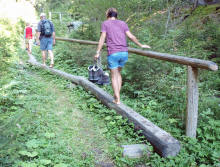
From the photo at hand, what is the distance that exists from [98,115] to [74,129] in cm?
82

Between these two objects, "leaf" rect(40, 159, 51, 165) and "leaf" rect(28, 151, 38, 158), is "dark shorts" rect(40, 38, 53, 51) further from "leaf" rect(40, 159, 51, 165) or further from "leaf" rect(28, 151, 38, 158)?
"leaf" rect(40, 159, 51, 165)

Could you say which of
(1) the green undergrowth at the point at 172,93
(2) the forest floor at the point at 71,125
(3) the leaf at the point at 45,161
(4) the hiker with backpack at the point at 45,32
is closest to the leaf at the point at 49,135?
(2) the forest floor at the point at 71,125

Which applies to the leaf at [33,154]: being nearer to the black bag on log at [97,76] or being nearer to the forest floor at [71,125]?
the forest floor at [71,125]

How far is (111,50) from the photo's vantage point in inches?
183

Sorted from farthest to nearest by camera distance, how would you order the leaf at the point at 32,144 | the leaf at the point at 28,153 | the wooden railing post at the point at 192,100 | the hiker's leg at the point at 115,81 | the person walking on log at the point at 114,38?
the hiker's leg at the point at 115,81 → the person walking on log at the point at 114,38 → the wooden railing post at the point at 192,100 → the leaf at the point at 32,144 → the leaf at the point at 28,153

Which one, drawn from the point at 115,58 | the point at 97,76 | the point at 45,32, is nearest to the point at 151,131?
the point at 115,58

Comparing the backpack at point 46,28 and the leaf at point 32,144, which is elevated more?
the backpack at point 46,28

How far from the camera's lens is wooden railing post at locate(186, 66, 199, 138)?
350 cm

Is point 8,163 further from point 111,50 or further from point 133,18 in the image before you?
point 133,18

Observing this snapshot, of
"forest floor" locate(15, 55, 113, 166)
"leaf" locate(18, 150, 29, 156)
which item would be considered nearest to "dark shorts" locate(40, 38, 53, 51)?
"forest floor" locate(15, 55, 113, 166)

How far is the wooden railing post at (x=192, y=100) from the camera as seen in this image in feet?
11.5

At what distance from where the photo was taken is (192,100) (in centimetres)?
354

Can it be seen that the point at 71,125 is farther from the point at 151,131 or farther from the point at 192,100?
the point at 192,100

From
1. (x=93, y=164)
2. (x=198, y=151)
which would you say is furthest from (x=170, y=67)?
(x=93, y=164)
